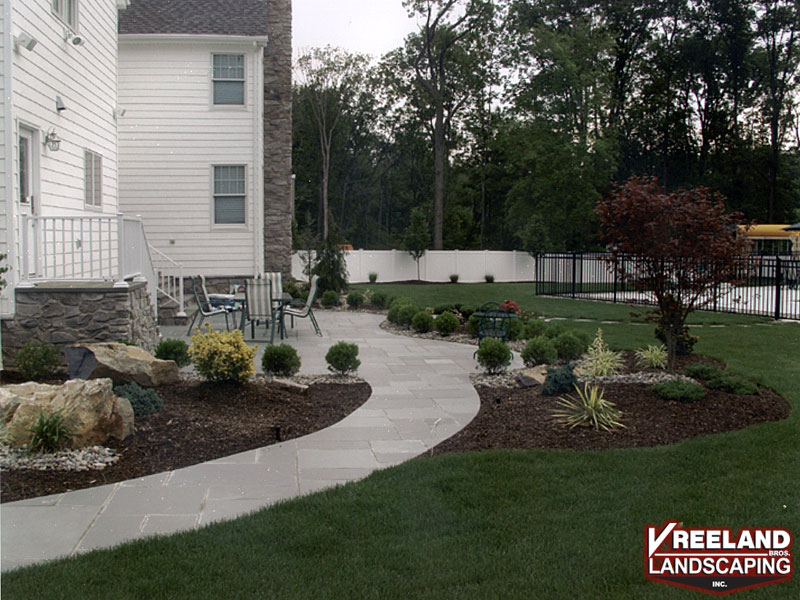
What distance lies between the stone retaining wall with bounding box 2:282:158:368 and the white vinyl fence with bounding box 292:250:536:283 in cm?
1980

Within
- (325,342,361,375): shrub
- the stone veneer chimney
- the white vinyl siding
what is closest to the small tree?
the stone veneer chimney

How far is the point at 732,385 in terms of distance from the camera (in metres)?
6.72

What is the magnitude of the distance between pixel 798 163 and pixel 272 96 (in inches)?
994

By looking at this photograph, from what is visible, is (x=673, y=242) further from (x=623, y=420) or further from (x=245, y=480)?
(x=245, y=480)

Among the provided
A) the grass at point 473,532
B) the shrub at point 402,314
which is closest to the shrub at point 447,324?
the shrub at point 402,314

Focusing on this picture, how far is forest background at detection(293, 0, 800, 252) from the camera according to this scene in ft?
97.6

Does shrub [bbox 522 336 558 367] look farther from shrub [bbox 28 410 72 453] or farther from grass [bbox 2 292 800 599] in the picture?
shrub [bbox 28 410 72 453]

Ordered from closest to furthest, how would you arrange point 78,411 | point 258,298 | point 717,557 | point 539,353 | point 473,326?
point 717,557
point 78,411
point 539,353
point 258,298
point 473,326

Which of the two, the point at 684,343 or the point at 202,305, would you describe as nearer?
the point at 684,343

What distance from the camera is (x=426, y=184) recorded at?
→ 34.2 m

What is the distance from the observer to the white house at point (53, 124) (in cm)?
770

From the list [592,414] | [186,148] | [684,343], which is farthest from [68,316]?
[186,148]

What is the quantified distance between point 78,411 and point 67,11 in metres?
6.99

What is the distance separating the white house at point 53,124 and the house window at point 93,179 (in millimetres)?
15
